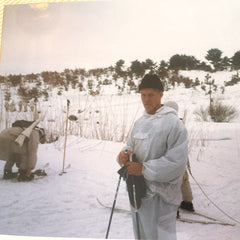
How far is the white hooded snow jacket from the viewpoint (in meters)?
2.17

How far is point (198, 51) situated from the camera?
9.16 feet

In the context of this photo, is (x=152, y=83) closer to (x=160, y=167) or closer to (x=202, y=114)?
(x=202, y=114)

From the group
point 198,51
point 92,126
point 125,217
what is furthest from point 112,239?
point 198,51

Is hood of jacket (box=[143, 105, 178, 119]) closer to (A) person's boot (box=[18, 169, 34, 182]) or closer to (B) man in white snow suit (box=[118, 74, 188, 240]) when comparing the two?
(B) man in white snow suit (box=[118, 74, 188, 240])

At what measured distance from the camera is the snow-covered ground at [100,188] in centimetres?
251

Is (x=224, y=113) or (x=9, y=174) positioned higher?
(x=224, y=113)

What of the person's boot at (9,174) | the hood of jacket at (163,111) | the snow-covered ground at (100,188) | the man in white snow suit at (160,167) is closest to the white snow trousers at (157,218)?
the man in white snow suit at (160,167)

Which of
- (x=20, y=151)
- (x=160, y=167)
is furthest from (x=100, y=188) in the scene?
(x=20, y=151)

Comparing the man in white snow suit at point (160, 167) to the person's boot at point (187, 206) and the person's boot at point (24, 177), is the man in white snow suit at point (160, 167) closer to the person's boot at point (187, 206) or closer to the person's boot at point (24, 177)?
the person's boot at point (187, 206)

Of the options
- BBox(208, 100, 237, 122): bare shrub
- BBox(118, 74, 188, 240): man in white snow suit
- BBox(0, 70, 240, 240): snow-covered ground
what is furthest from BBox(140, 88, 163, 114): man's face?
BBox(208, 100, 237, 122): bare shrub

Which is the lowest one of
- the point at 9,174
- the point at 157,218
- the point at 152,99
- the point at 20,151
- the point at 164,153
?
the point at 157,218

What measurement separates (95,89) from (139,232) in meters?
1.51

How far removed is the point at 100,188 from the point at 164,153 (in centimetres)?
84

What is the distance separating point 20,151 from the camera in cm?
295
